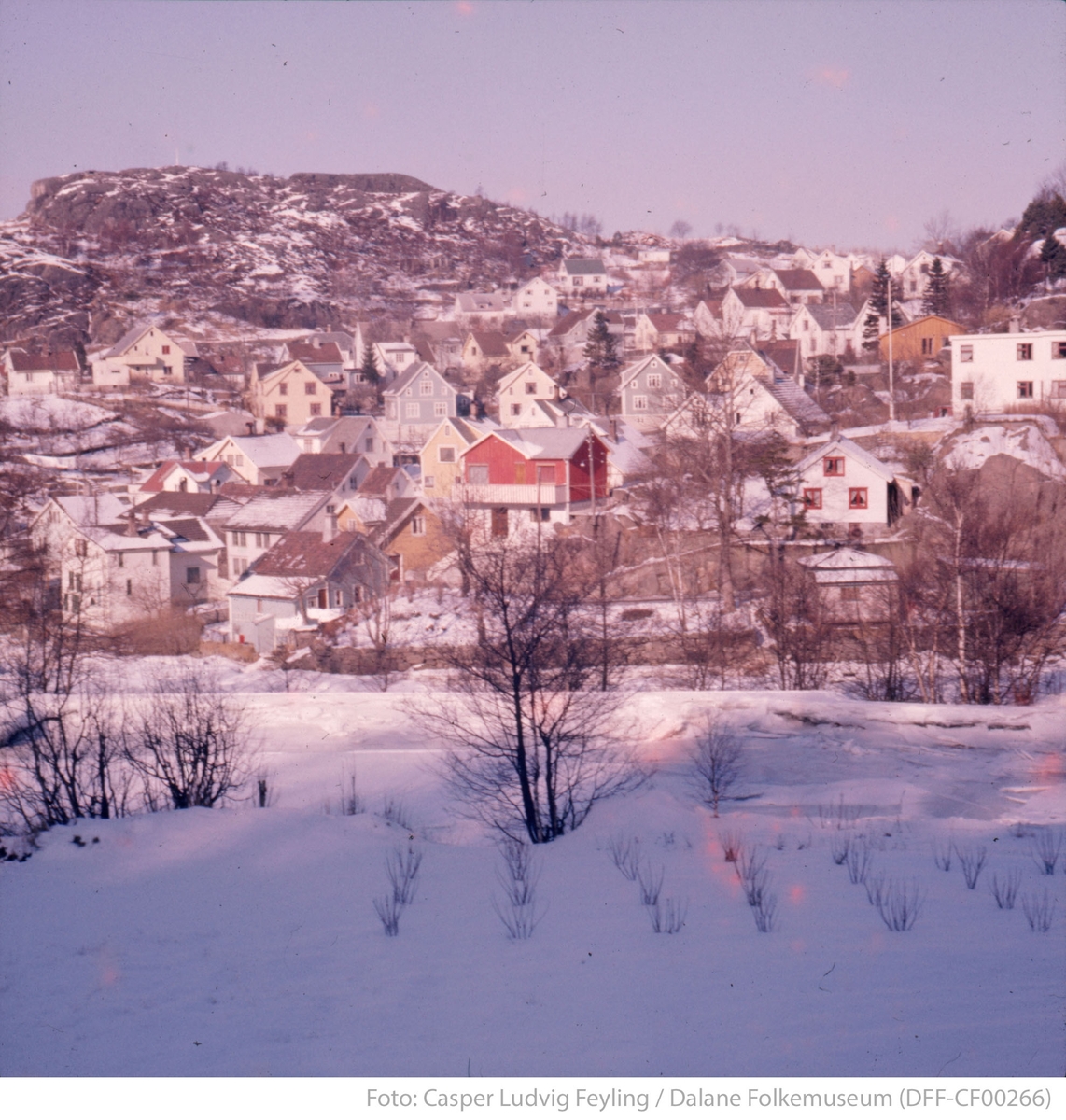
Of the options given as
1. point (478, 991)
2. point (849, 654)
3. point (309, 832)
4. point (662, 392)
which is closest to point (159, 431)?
point (662, 392)

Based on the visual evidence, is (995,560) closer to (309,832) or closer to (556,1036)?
(309,832)

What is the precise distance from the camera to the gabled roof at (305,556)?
55.9 ft

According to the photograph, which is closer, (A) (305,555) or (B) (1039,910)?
(B) (1039,910)

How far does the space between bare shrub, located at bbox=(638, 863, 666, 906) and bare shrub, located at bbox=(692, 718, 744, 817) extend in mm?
1697

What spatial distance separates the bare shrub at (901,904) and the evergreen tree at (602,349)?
2886 centimetres

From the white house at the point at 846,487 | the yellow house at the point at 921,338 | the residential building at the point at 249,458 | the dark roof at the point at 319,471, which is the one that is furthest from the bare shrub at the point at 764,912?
the residential building at the point at 249,458

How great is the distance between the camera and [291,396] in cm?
3388

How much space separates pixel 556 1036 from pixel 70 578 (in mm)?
15928

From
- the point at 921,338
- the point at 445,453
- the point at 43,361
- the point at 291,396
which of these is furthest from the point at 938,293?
the point at 43,361

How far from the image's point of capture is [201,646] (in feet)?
52.5

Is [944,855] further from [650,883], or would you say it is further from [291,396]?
[291,396]

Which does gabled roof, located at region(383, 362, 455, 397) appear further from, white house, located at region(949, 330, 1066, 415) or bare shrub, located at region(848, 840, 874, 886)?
bare shrub, located at region(848, 840, 874, 886)

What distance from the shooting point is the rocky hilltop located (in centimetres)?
4816

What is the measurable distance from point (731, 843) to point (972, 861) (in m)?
1.09
